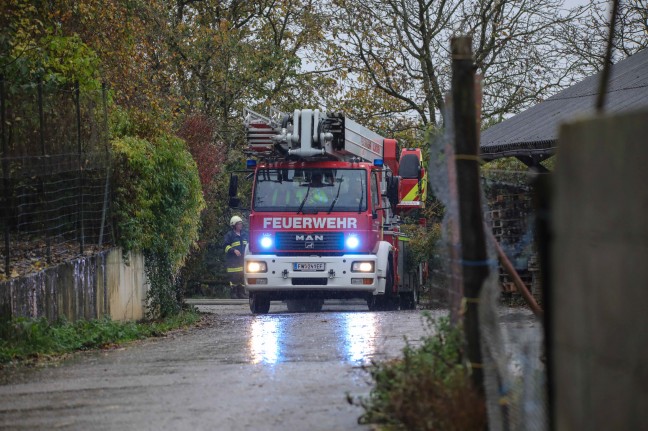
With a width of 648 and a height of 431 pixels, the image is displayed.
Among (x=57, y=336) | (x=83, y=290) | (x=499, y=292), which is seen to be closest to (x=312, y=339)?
(x=57, y=336)

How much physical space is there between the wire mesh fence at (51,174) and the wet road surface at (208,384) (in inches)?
74.6

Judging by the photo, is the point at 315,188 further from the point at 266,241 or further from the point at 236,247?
the point at 236,247

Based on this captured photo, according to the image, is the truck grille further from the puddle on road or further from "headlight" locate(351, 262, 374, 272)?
the puddle on road

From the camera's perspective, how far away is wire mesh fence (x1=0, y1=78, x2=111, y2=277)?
43.9 feet

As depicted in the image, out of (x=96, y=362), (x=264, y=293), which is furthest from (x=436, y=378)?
(x=264, y=293)

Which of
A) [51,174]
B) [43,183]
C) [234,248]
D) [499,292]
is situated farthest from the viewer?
[234,248]

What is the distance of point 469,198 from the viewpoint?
252 inches

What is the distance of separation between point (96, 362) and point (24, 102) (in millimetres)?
4437

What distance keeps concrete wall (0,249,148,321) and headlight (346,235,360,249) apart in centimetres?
388

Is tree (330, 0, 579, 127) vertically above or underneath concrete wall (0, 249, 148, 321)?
above

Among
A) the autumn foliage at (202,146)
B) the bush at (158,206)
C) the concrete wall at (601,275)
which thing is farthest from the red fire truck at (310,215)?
the concrete wall at (601,275)

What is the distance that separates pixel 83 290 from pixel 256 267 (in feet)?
19.1

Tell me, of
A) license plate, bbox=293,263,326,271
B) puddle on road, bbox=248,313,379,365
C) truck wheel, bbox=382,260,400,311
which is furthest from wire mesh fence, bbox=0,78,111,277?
truck wheel, bbox=382,260,400,311

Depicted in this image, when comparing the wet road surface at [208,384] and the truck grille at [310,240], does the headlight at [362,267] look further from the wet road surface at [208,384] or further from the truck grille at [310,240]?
the wet road surface at [208,384]
